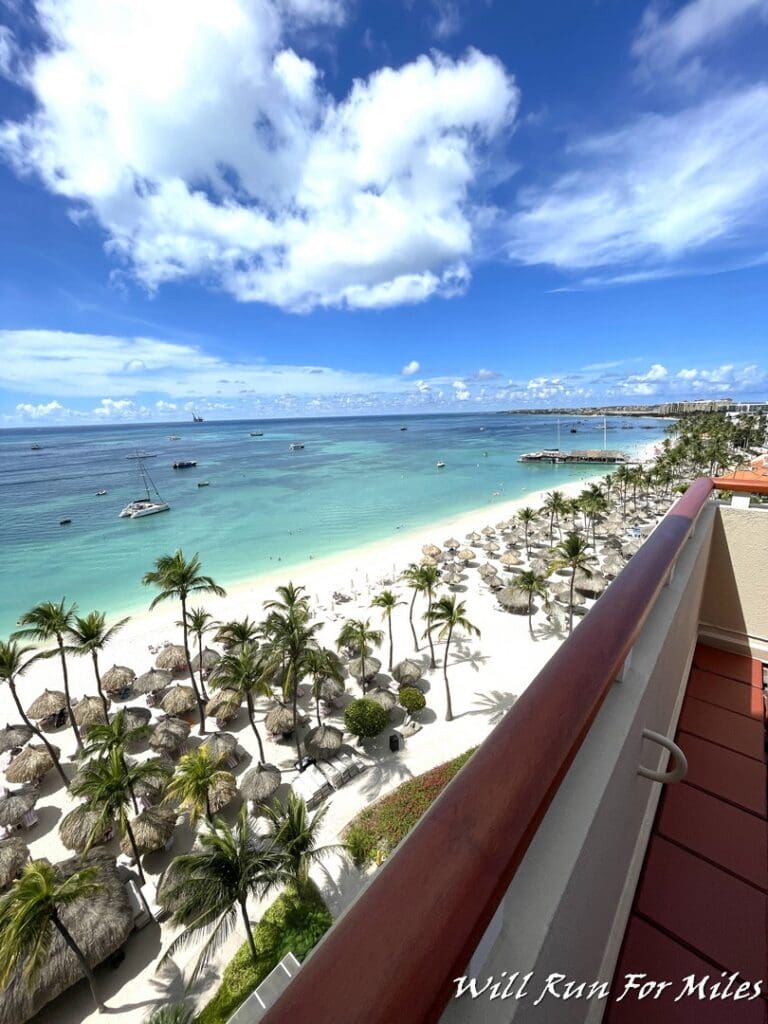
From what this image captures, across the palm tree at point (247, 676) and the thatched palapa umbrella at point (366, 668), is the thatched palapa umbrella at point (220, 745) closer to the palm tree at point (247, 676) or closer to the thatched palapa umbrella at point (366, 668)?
the palm tree at point (247, 676)

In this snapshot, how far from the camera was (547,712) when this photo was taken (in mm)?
1370

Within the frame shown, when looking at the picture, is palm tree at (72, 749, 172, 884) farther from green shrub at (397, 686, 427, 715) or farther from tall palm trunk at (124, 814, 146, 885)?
green shrub at (397, 686, 427, 715)

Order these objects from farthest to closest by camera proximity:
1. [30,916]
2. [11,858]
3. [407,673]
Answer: [407,673], [11,858], [30,916]

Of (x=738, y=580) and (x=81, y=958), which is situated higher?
(x=738, y=580)

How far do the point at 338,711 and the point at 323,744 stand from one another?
2837mm

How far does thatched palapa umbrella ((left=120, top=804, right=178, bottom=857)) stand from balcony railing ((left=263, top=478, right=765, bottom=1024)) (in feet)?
46.6

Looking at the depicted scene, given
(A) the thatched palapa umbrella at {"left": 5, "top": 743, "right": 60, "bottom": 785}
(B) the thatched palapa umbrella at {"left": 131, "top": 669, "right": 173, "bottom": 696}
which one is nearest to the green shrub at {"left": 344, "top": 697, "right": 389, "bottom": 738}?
(B) the thatched palapa umbrella at {"left": 131, "top": 669, "right": 173, "bottom": 696}

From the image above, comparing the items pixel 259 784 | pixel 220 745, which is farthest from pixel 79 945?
pixel 220 745

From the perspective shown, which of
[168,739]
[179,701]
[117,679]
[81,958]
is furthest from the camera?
[117,679]

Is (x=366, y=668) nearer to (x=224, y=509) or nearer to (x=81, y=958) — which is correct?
(x=81, y=958)

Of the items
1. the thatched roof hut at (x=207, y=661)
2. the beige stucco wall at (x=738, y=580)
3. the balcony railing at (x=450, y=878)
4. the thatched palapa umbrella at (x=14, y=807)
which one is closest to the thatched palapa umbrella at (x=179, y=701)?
the thatched roof hut at (x=207, y=661)

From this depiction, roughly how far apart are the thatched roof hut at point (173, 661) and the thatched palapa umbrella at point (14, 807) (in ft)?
22.0

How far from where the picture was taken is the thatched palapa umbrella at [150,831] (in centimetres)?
1123

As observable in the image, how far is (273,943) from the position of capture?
9.27m
